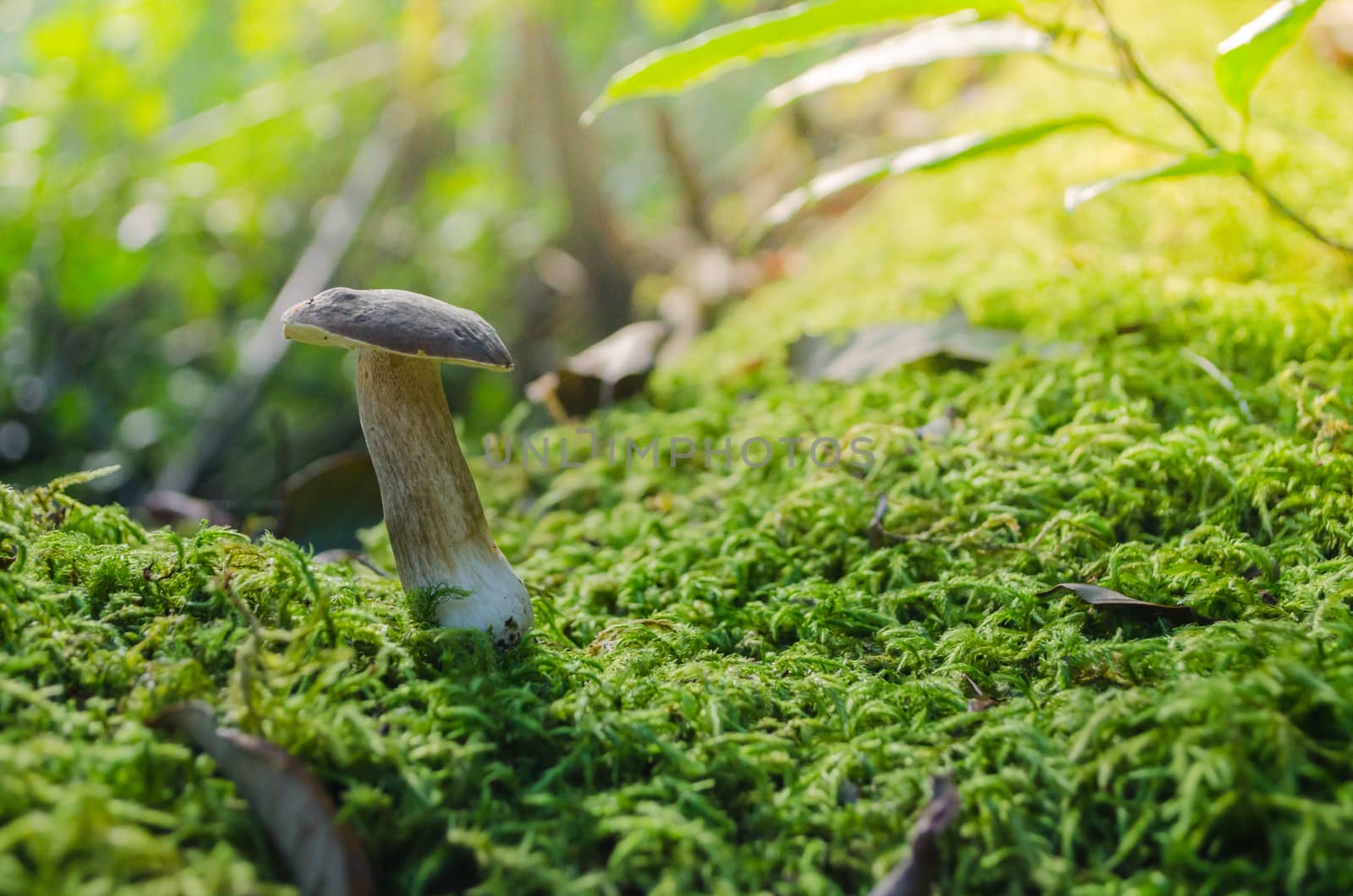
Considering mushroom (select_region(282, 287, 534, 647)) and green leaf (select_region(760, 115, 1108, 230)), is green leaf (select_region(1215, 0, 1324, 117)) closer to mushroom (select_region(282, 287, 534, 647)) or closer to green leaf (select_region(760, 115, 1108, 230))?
green leaf (select_region(760, 115, 1108, 230))

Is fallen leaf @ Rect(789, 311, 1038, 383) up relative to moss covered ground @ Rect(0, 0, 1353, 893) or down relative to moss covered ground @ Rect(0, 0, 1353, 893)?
up

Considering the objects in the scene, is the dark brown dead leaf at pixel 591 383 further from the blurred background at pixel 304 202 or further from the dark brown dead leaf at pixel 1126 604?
the dark brown dead leaf at pixel 1126 604

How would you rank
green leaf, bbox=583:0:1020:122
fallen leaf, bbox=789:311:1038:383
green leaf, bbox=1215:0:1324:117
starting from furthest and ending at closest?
1. fallen leaf, bbox=789:311:1038:383
2. green leaf, bbox=583:0:1020:122
3. green leaf, bbox=1215:0:1324:117

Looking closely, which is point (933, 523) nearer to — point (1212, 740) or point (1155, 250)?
point (1212, 740)

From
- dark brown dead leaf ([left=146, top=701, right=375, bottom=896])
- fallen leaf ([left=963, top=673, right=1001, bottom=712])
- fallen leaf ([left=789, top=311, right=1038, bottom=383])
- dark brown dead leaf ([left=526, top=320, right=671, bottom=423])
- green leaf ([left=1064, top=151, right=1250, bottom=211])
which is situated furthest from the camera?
dark brown dead leaf ([left=526, top=320, right=671, bottom=423])

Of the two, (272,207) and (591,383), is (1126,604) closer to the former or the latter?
(591,383)

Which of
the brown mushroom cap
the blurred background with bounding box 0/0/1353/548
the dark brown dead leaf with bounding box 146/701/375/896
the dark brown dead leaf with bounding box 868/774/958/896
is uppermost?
the blurred background with bounding box 0/0/1353/548

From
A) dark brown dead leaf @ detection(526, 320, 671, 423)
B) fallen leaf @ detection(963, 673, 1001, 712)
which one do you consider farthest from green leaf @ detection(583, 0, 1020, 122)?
fallen leaf @ detection(963, 673, 1001, 712)
